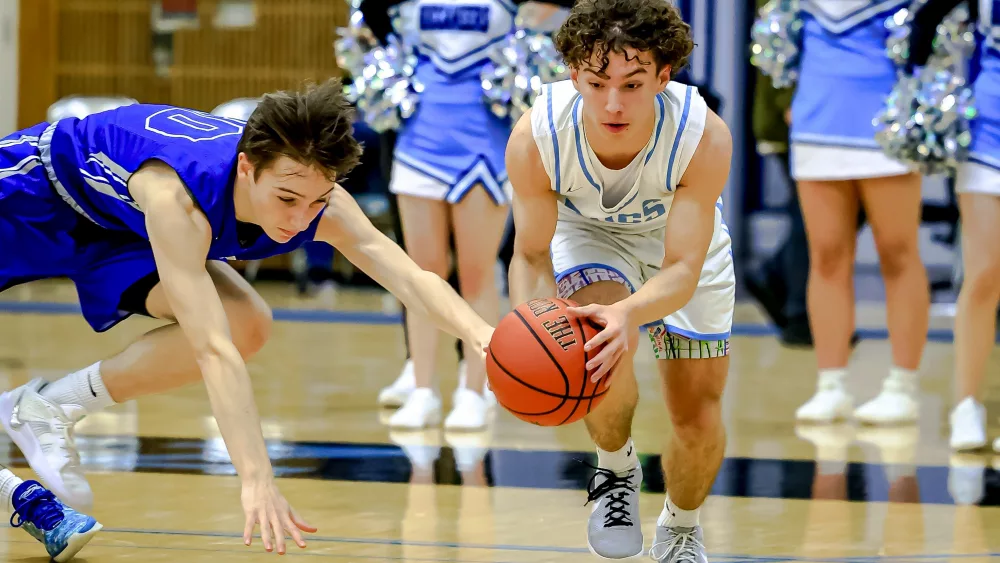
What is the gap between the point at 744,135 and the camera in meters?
10.1

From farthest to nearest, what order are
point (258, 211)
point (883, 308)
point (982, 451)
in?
point (883, 308) → point (982, 451) → point (258, 211)

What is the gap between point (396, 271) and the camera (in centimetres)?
305

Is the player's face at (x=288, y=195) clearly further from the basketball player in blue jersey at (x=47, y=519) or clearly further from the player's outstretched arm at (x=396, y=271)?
Result: the basketball player in blue jersey at (x=47, y=519)

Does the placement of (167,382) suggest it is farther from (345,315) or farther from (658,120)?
(345,315)

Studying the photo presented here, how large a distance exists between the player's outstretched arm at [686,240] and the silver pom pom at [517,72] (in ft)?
6.12

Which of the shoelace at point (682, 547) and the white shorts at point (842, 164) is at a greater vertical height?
the white shorts at point (842, 164)

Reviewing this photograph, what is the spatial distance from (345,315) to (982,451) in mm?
4742

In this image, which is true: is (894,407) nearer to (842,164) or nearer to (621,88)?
(842,164)

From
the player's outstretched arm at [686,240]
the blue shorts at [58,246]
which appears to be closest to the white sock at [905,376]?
the player's outstretched arm at [686,240]

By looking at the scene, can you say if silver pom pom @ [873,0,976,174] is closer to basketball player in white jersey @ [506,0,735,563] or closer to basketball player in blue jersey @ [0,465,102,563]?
basketball player in white jersey @ [506,0,735,563]

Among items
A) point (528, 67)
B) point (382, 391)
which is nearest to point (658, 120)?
point (528, 67)

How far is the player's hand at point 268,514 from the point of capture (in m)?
2.41

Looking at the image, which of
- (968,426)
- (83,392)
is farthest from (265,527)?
(968,426)

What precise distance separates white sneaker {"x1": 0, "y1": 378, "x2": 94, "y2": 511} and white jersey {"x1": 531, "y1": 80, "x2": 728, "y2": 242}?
4.13 ft
